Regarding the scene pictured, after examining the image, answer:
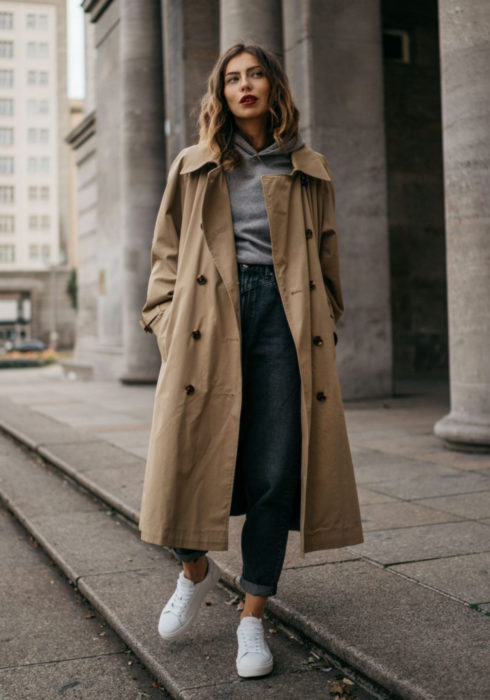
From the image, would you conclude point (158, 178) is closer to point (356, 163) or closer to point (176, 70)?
point (176, 70)

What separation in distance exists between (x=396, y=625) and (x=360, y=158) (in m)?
8.31

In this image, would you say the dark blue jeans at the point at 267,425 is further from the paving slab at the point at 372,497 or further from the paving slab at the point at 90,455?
the paving slab at the point at 90,455

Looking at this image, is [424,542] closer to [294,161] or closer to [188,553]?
[188,553]

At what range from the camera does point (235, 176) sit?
10.2 feet

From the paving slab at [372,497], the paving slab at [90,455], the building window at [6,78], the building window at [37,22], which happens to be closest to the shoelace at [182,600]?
the paving slab at [372,497]

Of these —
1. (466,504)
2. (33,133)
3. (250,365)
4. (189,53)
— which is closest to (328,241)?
(250,365)

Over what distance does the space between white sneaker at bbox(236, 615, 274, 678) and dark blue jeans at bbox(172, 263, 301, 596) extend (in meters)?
0.12

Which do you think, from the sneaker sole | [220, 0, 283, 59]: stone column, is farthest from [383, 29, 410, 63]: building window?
the sneaker sole

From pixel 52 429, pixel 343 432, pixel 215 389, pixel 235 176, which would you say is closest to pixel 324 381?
pixel 343 432

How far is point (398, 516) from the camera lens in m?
4.86

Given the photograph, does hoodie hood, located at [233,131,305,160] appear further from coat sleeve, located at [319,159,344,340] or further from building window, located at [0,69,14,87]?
building window, located at [0,69,14,87]

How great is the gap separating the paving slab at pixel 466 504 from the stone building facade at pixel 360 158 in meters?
1.55

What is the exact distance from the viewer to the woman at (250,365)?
9.73 ft

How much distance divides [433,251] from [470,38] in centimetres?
849
